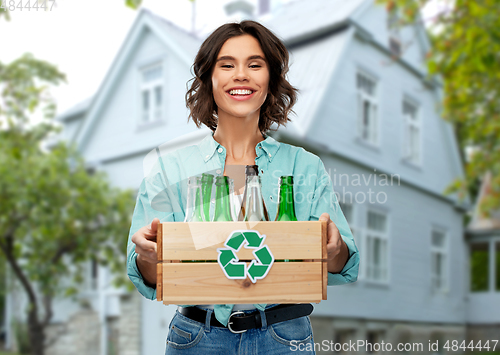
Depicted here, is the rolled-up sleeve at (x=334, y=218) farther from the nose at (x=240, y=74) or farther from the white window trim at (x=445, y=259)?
the white window trim at (x=445, y=259)

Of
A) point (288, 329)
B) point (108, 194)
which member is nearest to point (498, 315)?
point (108, 194)

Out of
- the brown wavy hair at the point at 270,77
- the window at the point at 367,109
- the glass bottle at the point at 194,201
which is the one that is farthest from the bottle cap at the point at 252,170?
the window at the point at 367,109

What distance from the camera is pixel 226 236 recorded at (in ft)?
4.25

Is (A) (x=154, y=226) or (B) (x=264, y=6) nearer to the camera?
(A) (x=154, y=226)

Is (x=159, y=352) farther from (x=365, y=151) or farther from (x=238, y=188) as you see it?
(x=238, y=188)

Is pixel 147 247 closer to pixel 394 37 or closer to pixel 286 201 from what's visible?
pixel 286 201

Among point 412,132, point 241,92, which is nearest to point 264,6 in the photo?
point 412,132

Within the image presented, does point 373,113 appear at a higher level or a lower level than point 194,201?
higher

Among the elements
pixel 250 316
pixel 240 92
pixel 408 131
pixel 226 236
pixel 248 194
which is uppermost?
pixel 408 131

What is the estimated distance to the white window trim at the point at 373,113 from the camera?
10548 mm

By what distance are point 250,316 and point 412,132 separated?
39.1 feet

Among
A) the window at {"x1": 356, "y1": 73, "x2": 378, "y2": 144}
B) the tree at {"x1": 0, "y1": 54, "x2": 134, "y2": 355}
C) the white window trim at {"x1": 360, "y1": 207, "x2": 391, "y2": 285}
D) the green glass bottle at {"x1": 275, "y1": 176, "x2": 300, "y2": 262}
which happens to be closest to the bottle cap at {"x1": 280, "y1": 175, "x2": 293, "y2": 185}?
the green glass bottle at {"x1": 275, "y1": 176, "x2": 300, "y2": 262}

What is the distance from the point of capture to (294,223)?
1.31 meters

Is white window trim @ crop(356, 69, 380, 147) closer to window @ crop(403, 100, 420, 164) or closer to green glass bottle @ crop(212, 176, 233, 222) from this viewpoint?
window @ crop(403, 100, 420, 164)
